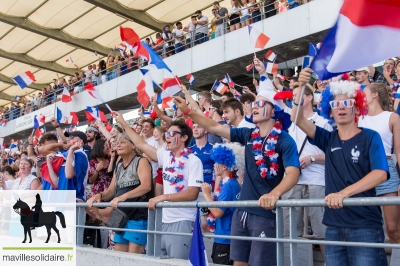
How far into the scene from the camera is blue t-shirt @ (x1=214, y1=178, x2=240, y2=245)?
12.8ft

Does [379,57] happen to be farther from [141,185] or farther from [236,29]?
[236,29]

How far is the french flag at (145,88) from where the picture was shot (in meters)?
6.32

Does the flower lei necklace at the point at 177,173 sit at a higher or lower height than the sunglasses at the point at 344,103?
lower

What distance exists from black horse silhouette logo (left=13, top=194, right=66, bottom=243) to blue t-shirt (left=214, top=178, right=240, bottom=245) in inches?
80.7

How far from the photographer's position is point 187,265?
11.0 feet

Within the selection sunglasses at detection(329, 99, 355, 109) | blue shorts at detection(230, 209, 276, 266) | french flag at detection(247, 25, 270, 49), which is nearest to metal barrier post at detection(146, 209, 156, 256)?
blue shorts at detection(230, 209, 276, 266)

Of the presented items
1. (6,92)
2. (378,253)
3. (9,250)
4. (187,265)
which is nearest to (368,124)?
(378,253)

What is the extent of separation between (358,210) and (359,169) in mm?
260

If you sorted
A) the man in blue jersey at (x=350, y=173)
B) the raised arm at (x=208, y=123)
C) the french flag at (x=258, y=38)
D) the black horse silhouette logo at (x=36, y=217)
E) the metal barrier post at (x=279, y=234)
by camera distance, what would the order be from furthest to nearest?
the french flag at (x=258, y=38) → the black horse silhouette logo at (x=36, y=217) → the raised arm at (x=208, y=123) → the metal barrier post at (x=279, y=234) → the man in blue jersey at (x=350, y=173)

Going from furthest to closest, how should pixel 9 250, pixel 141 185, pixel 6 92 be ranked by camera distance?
1. pixel 6 92
2. pixel 9 250
3. pixel 141 185

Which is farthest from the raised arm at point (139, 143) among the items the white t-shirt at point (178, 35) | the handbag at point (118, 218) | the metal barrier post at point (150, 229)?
the white t-shirt at point (178, 35)

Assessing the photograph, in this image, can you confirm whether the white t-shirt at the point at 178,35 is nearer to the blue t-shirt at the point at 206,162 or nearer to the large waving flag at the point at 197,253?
the blue t-shirt at the point at 206,162

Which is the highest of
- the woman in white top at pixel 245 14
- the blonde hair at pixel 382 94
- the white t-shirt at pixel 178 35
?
the white t-shirt at pixel 178 35

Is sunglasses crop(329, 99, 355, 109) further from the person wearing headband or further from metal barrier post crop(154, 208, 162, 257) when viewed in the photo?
metal barrier post crop(154, 208, 162, 257)
